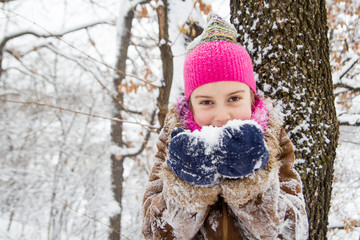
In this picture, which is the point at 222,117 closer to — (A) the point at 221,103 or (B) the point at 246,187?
(A) the point at 221,103

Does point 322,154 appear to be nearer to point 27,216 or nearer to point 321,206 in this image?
point 321,206

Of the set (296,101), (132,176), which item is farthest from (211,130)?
(132,176)

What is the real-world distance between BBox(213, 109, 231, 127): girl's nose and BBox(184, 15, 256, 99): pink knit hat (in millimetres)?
184

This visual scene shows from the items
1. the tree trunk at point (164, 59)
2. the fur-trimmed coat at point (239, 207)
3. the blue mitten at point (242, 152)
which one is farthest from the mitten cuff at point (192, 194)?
the tree trunk at point (164, 59)

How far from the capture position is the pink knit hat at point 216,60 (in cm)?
128

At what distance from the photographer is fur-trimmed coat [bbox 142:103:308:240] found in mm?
1015

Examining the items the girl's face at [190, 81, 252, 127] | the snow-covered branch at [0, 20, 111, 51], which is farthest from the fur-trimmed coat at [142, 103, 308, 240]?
the snow-covered branch at [0, 20, 111, 51]

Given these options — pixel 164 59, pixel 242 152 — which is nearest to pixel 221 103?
pixel 242 152

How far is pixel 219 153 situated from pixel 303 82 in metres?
1.00

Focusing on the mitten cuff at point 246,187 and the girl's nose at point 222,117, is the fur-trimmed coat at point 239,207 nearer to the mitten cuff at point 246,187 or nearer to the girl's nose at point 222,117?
the mitten cuff at point 246,187

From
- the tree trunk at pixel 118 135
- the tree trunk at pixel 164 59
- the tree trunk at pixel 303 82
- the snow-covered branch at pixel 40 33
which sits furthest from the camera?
the tree trunk at pixel 118 135

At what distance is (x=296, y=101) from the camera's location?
158 cm

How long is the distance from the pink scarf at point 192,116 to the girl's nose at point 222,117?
171mm

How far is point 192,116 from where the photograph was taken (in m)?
1.45
